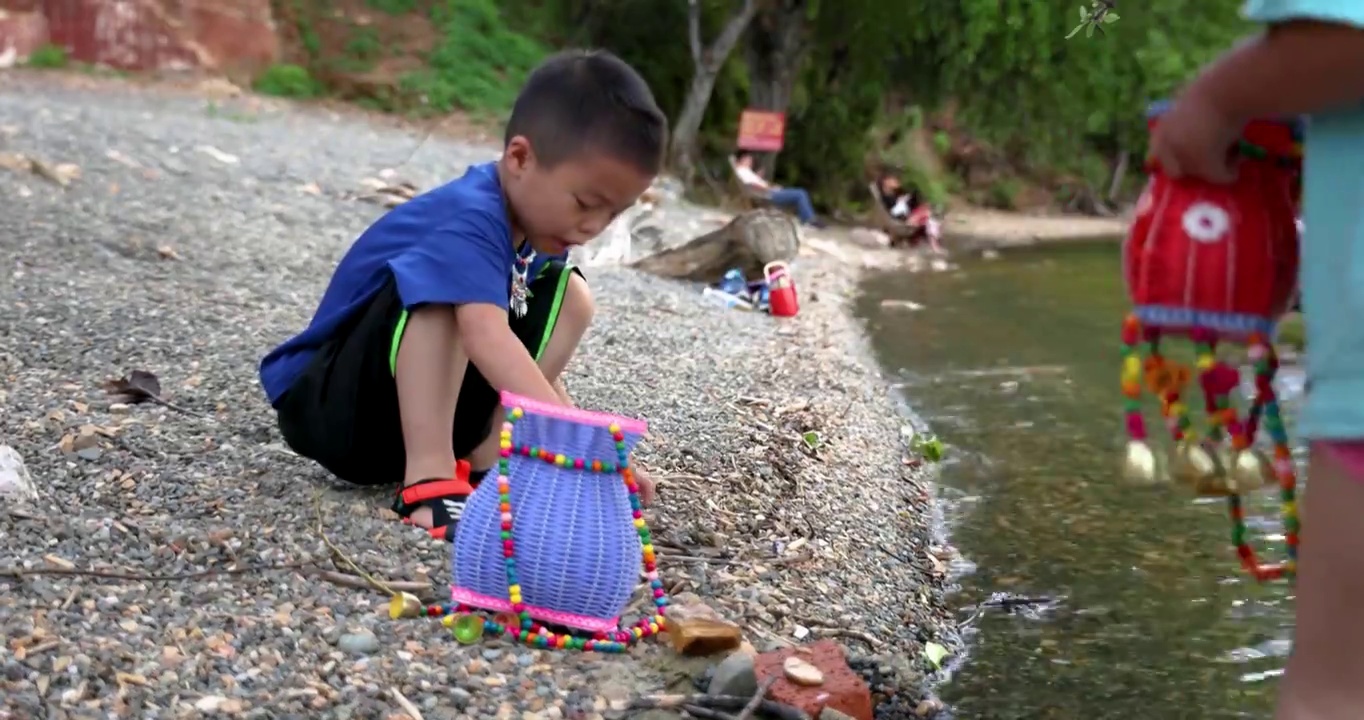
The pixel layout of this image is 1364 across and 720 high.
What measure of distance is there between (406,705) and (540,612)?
12.1 inches

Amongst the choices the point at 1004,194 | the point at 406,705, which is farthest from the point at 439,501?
the point at 1004,194

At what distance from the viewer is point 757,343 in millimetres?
5699

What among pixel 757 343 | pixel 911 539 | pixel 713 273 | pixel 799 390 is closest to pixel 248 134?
pixel 713 273

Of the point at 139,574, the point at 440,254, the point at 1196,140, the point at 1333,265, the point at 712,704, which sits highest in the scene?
the point at 1196,140

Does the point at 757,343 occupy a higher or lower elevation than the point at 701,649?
lower

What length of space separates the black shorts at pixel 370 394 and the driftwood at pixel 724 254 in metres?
4.73

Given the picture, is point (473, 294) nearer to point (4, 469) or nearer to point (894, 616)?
point (4, 469)

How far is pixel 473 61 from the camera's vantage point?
16203 mm

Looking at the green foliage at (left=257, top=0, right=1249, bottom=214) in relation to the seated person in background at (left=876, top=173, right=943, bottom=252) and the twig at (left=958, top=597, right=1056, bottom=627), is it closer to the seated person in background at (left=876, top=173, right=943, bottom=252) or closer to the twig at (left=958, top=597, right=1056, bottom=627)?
the seated person in background at (left=876, top=173, right=943, bottom=252)

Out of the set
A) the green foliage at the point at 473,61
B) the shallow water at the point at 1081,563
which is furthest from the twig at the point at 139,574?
the green foliage at the point at 473,61

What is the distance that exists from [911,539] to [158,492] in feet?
5.78

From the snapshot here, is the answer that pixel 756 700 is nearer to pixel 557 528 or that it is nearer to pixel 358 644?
pixel 557 528

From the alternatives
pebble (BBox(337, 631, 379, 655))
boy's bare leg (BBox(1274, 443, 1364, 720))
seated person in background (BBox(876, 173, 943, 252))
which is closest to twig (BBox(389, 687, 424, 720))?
pebble (BBox(337, 631, 379, 655))

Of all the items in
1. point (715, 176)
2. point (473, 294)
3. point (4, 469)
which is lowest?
point (715, 176)
